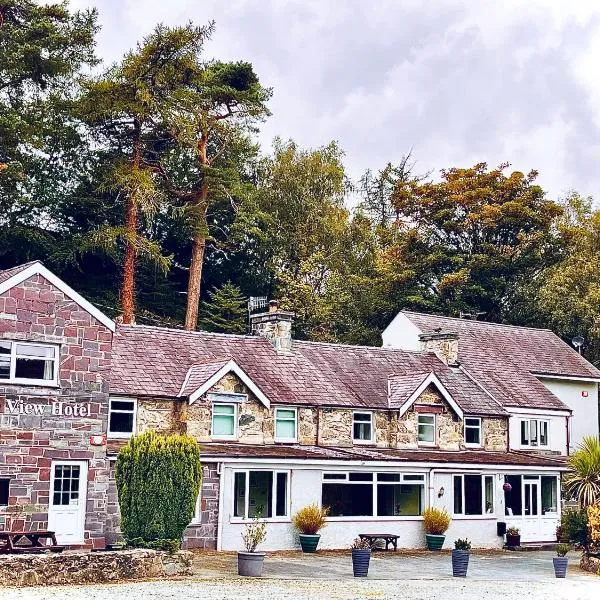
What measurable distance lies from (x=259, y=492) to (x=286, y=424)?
10.0ft

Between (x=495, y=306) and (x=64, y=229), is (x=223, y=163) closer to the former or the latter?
(x=64, y=229)

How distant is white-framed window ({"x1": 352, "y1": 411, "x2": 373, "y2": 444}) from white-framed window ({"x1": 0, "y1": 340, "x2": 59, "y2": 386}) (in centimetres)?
1239

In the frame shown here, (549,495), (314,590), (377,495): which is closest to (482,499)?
(549,495)

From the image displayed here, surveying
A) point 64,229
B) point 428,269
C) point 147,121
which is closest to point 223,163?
point 147,121

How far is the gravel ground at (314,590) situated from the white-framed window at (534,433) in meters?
18.1

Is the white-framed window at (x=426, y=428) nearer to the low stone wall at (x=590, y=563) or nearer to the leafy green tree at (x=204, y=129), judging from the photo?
the low stone wall at (x=590, y=563)

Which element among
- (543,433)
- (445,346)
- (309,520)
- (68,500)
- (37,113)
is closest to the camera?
(68,500)

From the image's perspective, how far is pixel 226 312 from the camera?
179 feet

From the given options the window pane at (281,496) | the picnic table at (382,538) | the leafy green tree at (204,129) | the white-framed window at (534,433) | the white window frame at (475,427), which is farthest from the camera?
the leafy green tree at (204,129)

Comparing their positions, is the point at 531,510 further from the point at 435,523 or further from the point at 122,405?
the point at 122,405

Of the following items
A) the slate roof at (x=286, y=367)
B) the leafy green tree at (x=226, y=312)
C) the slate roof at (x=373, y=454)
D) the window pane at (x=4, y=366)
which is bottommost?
the slate roof at (x=373, y=454)

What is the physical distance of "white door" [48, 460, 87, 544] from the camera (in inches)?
1083

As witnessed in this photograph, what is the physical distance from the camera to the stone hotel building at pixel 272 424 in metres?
27.7

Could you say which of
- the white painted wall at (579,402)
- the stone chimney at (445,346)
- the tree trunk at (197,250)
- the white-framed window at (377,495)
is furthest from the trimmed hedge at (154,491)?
the tree trunk at (197,250)
